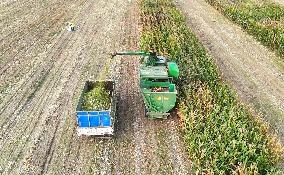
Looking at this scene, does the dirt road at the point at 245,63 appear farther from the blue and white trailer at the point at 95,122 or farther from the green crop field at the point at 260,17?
the blue and white trailer at the point at 95,122

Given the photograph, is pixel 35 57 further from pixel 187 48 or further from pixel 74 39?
pixel 187 48

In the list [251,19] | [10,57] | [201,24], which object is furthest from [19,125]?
[251,19]

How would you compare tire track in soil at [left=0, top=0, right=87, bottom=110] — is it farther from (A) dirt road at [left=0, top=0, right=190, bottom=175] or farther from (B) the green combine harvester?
(B) the green combine harvester

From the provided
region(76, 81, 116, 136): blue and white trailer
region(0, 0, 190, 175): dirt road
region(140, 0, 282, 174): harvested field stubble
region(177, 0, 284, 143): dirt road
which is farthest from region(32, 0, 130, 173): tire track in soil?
region(177, 0, 284, 143): dirt road

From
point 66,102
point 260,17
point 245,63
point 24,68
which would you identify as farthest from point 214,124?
point 260,17

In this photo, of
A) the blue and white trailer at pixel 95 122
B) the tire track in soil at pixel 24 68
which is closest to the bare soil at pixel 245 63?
the blue and white trailer at pixel 95 122

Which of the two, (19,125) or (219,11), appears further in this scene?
(219,11)

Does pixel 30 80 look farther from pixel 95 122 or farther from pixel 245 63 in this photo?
pixel 245 63
